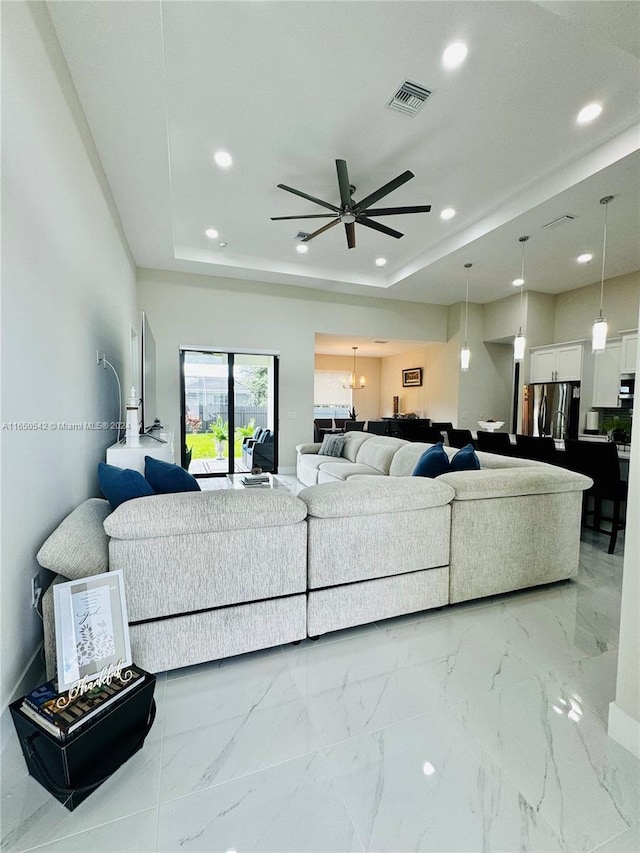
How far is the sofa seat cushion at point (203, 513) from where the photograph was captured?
5.32 feet

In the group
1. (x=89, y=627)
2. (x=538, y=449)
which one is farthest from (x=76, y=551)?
(x=538, y=449)

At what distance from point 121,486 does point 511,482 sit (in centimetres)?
225

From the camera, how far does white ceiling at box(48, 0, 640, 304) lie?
212 centimetres

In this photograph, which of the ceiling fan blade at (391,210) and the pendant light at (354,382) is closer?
the ceiling fan blade at (391,210)

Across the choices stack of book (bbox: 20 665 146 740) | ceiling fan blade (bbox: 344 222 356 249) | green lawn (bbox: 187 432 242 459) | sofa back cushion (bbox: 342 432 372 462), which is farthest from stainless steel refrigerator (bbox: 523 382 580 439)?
stack of book (bbox: 20 665 146 740)

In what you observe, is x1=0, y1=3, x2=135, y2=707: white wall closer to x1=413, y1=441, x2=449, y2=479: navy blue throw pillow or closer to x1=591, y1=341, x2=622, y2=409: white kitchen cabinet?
x1=413, y1=441, x2=449, y2=479: navy blue throw pillow

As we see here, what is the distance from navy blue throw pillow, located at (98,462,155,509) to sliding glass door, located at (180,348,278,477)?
14.9ft

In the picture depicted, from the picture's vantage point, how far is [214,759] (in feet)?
4.40

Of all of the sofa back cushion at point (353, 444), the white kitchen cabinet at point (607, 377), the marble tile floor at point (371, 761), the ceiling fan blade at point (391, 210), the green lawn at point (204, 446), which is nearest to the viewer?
the marble tile floor at point (371, 761)

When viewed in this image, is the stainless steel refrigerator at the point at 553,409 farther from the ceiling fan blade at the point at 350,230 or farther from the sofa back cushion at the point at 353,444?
the ceiling fan blade at the point at 350,230

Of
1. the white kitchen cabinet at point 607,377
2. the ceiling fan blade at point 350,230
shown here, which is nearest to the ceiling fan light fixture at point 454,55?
the ceiling fan blade at point 350,230

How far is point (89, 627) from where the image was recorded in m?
1.37

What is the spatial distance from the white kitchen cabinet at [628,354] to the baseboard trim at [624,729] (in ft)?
17.4

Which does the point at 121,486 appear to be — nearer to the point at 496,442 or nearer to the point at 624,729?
the point at 624,729
